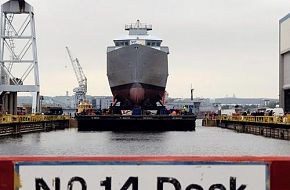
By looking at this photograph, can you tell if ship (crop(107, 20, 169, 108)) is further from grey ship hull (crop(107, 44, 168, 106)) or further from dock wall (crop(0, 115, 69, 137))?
dock wall (crop(0, 115, 69, 137))

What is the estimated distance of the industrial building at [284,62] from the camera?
101 metres

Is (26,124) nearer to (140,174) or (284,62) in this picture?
(284,62)

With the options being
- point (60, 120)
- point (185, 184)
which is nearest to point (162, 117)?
point (60, 120)

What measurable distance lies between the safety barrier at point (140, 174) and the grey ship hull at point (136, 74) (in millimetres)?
84767

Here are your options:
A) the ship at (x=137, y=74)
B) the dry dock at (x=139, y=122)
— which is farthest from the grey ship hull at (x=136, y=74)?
the dry dock at (x=139, y=122)

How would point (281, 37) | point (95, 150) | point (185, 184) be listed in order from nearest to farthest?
point (185, 184) → point (95, 150) → point (281, 37)

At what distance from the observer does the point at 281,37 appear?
106375mm

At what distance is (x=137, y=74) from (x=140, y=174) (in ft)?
281

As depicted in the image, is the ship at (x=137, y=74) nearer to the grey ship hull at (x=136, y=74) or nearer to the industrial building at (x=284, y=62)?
the grey ship hull at (x=136, y=74)

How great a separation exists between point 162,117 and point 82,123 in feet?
33.6

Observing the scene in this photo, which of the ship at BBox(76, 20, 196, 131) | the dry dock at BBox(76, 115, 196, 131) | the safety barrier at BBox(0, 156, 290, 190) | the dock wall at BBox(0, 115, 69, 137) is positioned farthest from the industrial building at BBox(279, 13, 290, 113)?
the safety barrier at BBox(0, 156, 290, 190)

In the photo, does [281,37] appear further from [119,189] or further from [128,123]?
[119,189]

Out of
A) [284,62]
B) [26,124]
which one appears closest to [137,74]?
[26,124]

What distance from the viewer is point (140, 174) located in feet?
15.2
